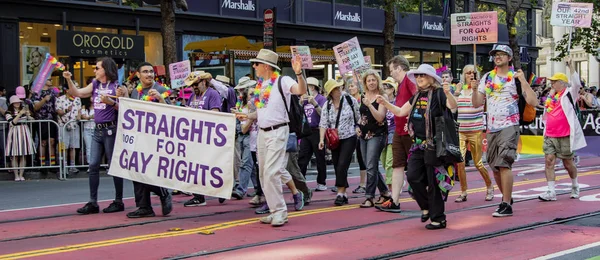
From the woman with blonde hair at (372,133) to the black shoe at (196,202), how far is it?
2288 millimetres

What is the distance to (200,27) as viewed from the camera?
83.2 feet

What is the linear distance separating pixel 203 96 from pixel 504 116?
4.28 metres

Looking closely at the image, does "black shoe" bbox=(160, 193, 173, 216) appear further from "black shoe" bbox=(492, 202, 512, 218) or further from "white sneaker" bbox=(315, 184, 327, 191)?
"black shoe" bbox=(492, 202, 512, 218)

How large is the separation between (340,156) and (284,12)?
1717 centimetres

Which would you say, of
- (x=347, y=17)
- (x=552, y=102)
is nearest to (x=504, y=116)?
(x=552, y=102)

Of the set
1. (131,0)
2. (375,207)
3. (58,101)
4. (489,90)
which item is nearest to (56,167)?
(58,101)

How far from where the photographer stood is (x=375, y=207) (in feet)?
34.8

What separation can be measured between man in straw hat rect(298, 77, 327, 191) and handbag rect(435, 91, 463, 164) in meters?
4.40

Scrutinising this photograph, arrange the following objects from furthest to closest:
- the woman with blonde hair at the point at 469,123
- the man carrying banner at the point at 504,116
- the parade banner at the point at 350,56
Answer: the parade banner at the point at 350,56 < the woman with blonde hair at the point at 469,123 < the man carrying banner at the point at 504,116

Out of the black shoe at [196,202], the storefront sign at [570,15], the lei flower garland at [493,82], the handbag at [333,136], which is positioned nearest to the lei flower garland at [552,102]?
the lei flower garland at [493,82]

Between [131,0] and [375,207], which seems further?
[131,0]

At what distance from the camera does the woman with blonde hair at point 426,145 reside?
8609 mm

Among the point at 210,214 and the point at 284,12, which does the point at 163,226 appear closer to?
the point at 210,214

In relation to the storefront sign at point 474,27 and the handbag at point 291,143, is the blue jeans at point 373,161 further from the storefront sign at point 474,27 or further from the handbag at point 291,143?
the storefront sign at point 474,27
